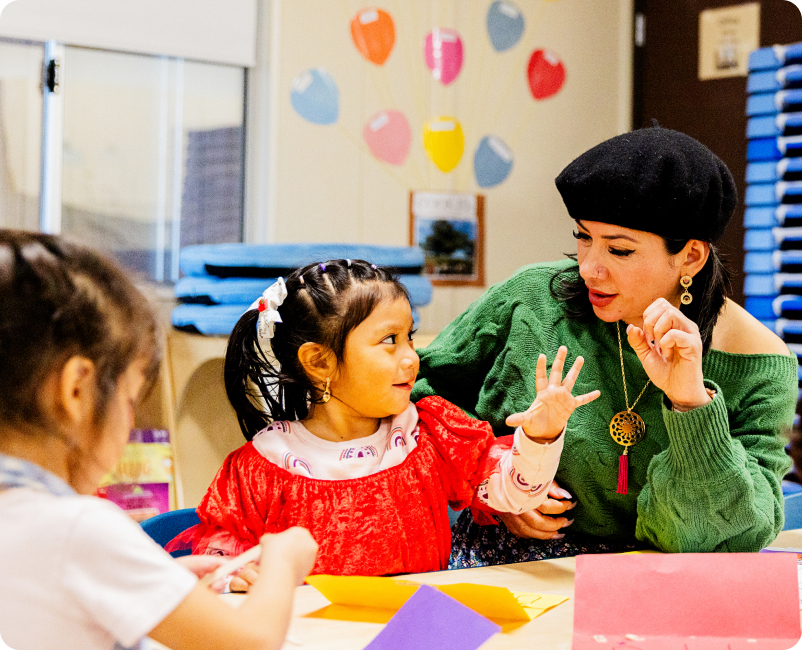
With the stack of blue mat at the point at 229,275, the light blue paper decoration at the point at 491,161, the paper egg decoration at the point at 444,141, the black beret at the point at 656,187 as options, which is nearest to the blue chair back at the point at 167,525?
the black beret at the point at 656,187

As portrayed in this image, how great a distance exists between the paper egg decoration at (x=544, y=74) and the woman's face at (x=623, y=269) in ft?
7.11

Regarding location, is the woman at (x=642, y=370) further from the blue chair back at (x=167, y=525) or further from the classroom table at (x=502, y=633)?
the blue chair back at (x=167, y=525)

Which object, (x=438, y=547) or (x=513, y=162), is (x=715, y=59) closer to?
(x=513, y=162)

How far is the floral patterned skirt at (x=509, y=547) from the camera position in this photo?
1.28 meters

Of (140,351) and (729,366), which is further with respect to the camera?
(729,366)

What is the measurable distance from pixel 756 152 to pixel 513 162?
0.94 meters

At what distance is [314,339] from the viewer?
3.98ft

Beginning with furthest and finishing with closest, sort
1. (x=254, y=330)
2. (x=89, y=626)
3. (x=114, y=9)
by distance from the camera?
(x=114, y=9)
(x=254, y=330)
(x=89, y=626)

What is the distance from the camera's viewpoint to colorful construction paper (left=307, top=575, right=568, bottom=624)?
2.90 feet

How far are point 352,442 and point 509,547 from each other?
12.3 inches

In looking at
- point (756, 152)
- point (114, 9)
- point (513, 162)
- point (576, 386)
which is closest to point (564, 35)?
point (513, 162)

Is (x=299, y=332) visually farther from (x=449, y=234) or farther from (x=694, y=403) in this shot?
(x=449, y=234)

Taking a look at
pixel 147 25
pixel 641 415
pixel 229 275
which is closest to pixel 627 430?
pixel 641 415

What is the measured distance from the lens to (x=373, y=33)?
285 centimetres
